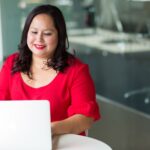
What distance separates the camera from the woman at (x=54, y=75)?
6.61ft

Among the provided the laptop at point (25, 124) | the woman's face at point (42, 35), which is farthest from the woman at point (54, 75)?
the laptop at point (25, 124)

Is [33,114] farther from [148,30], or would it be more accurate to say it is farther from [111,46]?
[111,46]

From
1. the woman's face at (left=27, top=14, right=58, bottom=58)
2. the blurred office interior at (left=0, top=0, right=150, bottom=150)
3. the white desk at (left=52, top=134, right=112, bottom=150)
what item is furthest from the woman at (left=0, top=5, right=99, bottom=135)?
the blurred office interior at (left=0, top=0, right=150, bottom=150)

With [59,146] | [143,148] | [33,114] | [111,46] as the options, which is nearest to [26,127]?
[33,114]

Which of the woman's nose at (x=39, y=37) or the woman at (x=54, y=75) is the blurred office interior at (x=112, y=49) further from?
the woman's nose at (x=39, y=37)

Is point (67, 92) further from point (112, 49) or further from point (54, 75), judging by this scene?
point (112, 49)

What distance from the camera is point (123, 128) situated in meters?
4.39

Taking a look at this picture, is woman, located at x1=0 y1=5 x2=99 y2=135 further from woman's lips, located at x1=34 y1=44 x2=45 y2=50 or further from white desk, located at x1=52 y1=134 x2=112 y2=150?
white desk, located at x1=52 y1=134 x2=112 y2=150

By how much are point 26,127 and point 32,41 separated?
63 cm

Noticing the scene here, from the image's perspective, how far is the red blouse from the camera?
79.1 inches

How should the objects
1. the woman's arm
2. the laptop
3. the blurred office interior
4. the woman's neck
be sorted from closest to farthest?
1. the laptop
2. the woman's arm
3. the woman's neck
4. the blurred office interior

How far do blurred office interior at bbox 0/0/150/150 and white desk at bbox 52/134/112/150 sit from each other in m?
2.19

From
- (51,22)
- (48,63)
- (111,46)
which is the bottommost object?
(111,46)

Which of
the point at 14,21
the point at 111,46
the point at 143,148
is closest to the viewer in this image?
the point at 143,148
